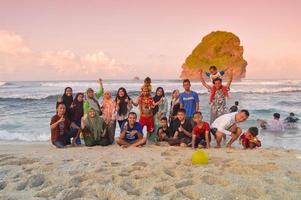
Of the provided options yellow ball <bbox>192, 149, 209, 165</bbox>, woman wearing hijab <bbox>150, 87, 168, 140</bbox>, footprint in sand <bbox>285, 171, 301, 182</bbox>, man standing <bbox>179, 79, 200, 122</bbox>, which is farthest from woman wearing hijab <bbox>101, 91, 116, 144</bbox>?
footprint in sand <bbox>285, 171, 301, 182</bbox>

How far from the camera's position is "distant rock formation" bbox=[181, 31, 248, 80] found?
72.6 meters

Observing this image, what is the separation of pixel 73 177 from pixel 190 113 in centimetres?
359

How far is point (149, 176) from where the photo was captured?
4359mm

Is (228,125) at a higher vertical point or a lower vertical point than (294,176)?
higher

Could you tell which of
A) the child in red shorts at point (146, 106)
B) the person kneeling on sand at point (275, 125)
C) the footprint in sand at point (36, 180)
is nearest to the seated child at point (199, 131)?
the child in red shorts at point (146, 106)

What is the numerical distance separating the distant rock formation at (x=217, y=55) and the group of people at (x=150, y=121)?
64.8m

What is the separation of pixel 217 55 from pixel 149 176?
246 feet

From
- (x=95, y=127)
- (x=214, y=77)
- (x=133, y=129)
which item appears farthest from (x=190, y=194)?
(x=214, y=77)

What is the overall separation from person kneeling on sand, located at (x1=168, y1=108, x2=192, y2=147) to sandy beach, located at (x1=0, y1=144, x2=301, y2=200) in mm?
936

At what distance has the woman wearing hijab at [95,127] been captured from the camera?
23.1ft

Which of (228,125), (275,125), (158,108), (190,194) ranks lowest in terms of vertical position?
(275,125)

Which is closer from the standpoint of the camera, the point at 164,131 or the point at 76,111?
the point at 164,131

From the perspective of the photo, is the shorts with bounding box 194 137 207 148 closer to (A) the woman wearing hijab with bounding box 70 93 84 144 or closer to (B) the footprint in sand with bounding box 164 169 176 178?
(B) the footprint in sand with bounding box 164 169 176 178

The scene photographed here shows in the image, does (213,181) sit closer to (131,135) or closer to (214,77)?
(131,135)
